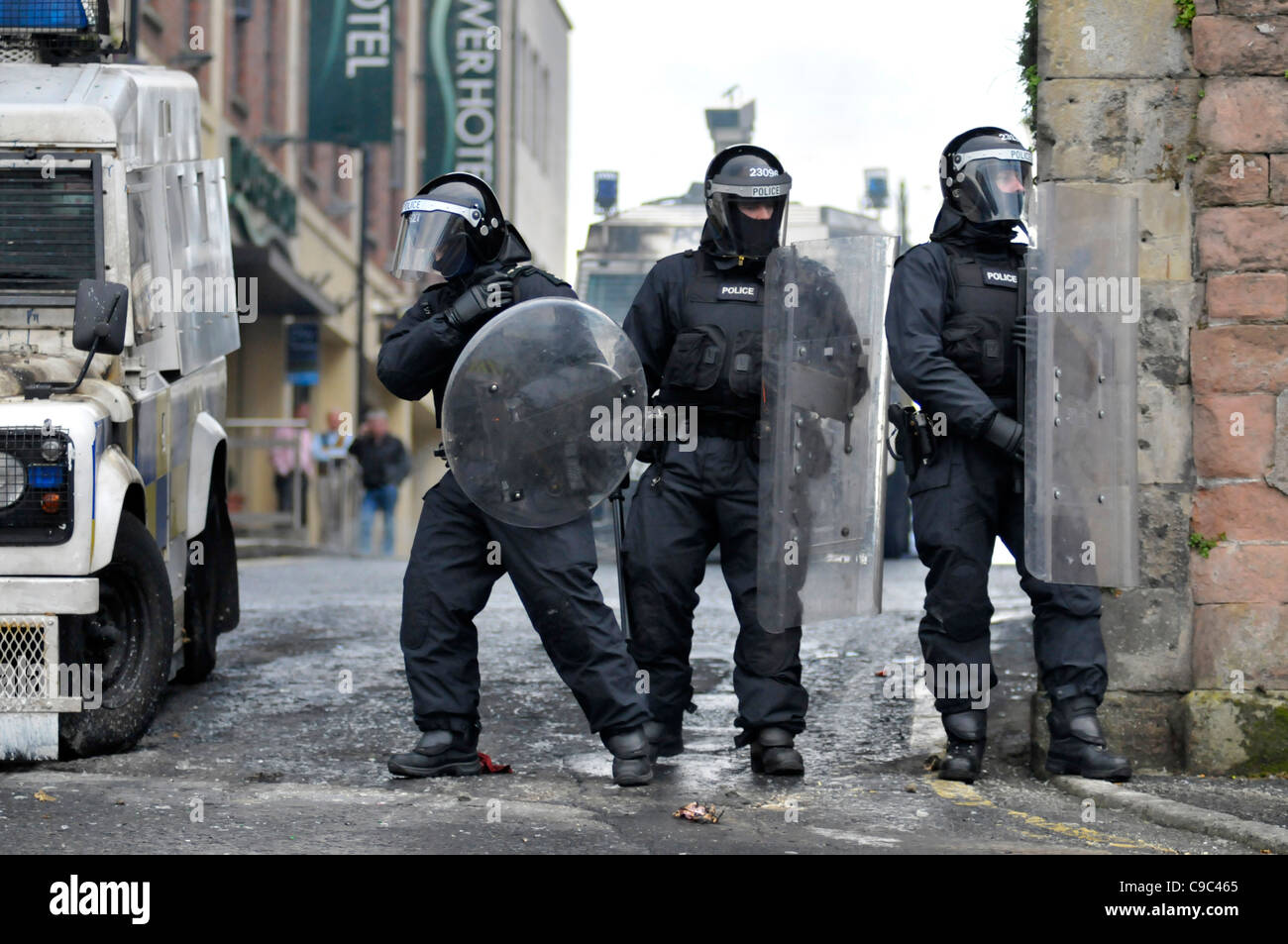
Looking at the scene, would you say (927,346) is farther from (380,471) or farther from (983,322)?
(380,471)

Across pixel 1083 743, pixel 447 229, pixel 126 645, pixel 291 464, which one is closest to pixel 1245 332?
pixel 1083 743

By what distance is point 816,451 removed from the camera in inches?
237

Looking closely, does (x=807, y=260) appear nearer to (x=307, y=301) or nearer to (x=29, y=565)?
(x=29, y=565)

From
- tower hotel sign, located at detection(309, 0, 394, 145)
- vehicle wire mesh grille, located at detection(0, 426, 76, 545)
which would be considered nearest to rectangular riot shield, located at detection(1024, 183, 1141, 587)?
vehicle wire mesh grille, located at detection(0, 426, 76, 545)

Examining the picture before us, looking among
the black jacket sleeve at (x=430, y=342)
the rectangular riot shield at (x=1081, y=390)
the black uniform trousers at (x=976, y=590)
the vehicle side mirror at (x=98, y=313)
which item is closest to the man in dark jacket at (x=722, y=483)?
the black jacket sleeve at (x=430, y=342)

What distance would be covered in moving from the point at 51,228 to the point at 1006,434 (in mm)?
3403

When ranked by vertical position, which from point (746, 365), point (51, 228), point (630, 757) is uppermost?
point (51, 228)

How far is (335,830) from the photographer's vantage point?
5090 millimetres

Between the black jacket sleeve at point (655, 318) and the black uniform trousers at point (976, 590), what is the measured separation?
0.96m

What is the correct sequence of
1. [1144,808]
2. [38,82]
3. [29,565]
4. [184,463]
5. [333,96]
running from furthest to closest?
[333,96]
[184,463]
[38,82]
[29,565]
[1144,808]

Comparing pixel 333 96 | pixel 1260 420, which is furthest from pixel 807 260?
pixel 333 96

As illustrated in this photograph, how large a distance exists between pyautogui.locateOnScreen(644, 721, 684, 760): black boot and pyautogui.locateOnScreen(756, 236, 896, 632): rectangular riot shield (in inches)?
20.1

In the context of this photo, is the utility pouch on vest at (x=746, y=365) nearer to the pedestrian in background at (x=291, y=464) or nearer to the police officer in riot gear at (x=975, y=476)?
the police officer in riot gear at (x=975, y=476)

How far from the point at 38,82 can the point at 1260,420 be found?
176 inches
